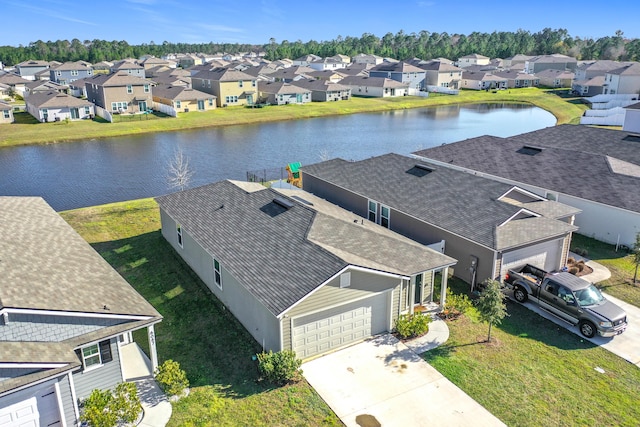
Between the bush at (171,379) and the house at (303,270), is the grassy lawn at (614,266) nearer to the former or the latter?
the house at (303,270)

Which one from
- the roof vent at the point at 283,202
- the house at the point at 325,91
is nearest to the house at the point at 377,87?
the house at the point at 325,91

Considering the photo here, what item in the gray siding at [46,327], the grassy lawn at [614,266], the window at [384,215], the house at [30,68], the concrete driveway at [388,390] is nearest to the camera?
the gray siding at [46,327]

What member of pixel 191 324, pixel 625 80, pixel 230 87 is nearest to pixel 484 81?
pixel 625 80

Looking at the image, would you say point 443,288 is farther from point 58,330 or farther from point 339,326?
point 58,330

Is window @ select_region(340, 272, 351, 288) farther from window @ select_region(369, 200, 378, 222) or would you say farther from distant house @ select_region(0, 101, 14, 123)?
distant house @ select_region(0, 101, 14, 123)

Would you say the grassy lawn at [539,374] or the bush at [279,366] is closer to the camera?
the grassy lawn at [539,374]

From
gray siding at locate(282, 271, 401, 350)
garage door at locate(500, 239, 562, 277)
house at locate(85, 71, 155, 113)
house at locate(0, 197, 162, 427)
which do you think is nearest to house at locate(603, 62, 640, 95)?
garage door at locate(500, 239, 562, 277)

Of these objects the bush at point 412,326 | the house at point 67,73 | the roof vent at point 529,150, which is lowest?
the bush at point 412,326

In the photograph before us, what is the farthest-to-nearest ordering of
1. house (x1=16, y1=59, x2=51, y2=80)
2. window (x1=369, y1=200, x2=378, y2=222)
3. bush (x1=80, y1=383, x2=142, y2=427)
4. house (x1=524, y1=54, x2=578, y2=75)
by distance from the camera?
house (x1=524, y1=54, x2=578, y2=75), house (x1=16, y1=59, x2=51, y2=80), window (x1=369, y1=200, x2=378, y2=222), bush (x1=80, y1=383, x2=142, y2=427)
